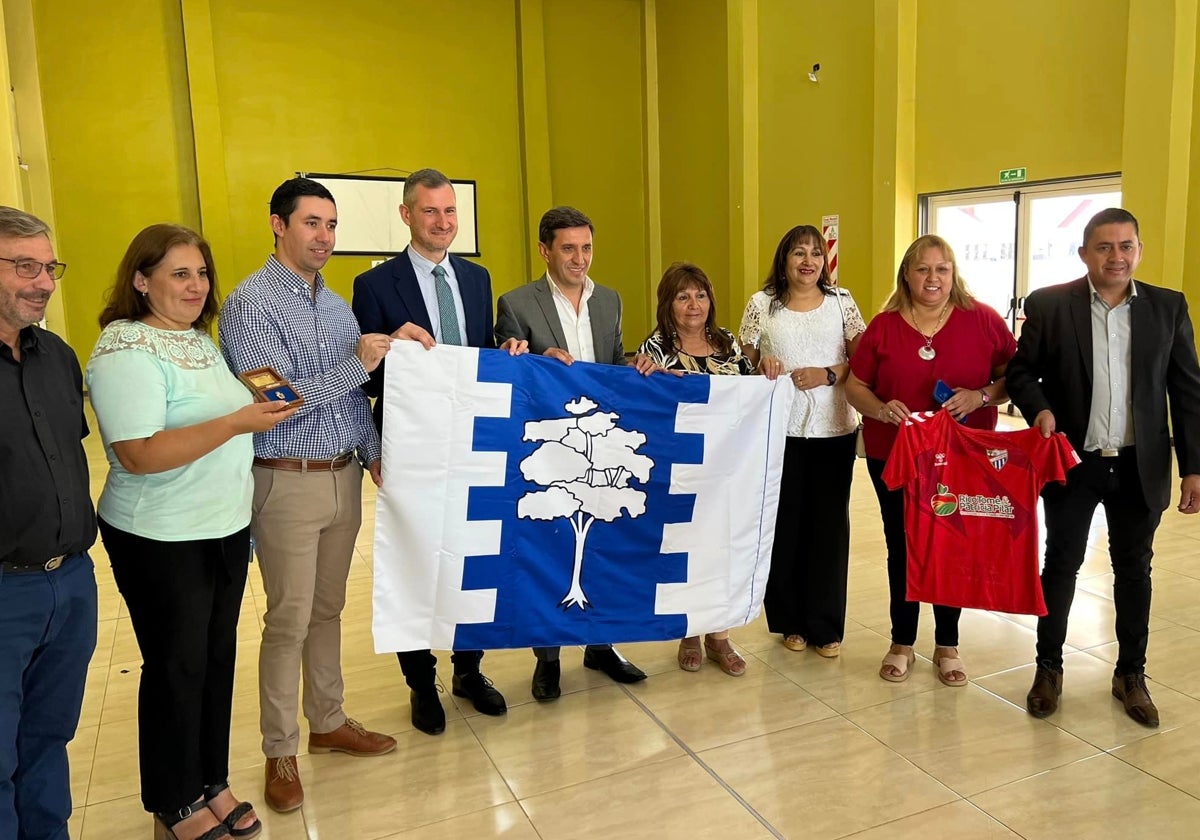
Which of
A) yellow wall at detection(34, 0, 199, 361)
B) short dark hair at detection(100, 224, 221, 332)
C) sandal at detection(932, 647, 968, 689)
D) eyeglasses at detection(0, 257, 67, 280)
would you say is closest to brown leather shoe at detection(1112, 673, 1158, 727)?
sandal at detection(932, 647, 968, 689)

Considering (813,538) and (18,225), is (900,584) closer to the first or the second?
(813,538)

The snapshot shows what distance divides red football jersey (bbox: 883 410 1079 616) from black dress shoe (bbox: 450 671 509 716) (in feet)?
3.99

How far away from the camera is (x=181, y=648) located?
5.90 ft

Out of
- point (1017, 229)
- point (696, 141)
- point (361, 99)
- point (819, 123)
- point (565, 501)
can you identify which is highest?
point (361, 99)

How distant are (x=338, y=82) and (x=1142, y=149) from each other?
738 cm

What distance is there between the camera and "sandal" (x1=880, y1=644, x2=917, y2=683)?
266 cm

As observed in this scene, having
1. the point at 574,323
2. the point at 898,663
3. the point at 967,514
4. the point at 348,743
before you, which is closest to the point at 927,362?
the point at 967,514

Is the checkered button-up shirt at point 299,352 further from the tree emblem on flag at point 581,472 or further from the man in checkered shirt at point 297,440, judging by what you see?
the tree emblem on flag at point 581,472

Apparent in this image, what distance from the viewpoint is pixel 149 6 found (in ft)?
28.0

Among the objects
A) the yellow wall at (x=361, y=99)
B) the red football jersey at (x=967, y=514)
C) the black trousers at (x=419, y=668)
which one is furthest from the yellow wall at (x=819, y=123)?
the black trousers at (x=419, y=668)

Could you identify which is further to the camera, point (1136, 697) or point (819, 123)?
point (819, 123)

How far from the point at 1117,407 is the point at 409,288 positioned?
1875 mm

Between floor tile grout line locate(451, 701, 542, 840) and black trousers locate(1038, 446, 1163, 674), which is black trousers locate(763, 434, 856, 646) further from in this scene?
floor tile grout line locate(451, 701, 542, 840)

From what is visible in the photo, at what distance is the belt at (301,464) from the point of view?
1995 mm
